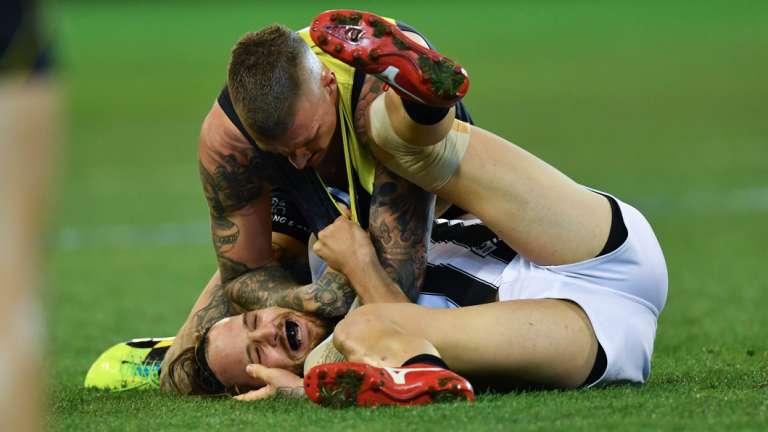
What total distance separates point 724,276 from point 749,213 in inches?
119

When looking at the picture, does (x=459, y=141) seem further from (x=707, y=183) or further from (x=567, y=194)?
(x=707, y=183)

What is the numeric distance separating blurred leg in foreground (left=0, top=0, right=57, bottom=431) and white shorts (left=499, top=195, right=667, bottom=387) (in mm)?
2530

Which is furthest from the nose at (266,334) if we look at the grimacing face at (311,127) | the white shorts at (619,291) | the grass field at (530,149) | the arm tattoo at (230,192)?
the white shorts at (619,291)

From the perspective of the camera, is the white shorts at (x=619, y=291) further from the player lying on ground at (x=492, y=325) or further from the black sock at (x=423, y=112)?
the black sock at (x=423, y=112)

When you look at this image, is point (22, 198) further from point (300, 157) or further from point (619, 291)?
point (619, 291)

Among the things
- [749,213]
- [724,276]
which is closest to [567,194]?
[724,276]

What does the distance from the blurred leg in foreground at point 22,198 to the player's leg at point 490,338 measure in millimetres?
2009

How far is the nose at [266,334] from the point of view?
200 inches

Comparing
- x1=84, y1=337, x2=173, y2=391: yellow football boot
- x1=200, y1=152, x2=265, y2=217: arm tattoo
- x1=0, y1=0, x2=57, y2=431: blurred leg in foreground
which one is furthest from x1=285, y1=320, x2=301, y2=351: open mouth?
x1=0, y1=0, x2=57, y2=431: blurred leg in foreground

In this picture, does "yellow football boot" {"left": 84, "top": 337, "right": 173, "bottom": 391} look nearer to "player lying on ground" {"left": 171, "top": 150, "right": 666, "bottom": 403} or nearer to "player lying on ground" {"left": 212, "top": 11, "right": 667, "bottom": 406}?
"player lying on ground" {"left": 171, "top": 150, "right": 666, "bottom": 403}

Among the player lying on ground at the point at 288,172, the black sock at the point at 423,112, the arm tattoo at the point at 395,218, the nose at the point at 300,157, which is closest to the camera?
the black sock at the point at 423,112

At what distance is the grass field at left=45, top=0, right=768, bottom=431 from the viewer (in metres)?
4.43

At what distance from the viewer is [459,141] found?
479 centimetres

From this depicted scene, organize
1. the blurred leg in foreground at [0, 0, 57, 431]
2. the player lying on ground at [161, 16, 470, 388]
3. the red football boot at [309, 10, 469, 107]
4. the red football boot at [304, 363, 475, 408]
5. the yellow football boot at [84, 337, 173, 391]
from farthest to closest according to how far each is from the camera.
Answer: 1. the yellow football boot at [84, 337, 173, 391]
2. the player lying on ground at [161, 16, 470, 388]
3. the red football boot at [309, 10, 469, 107]
4. the red football boot at [304, 363, 475, 408]
5. the blurred leg in foreground at [0, 0, 57, 431]
